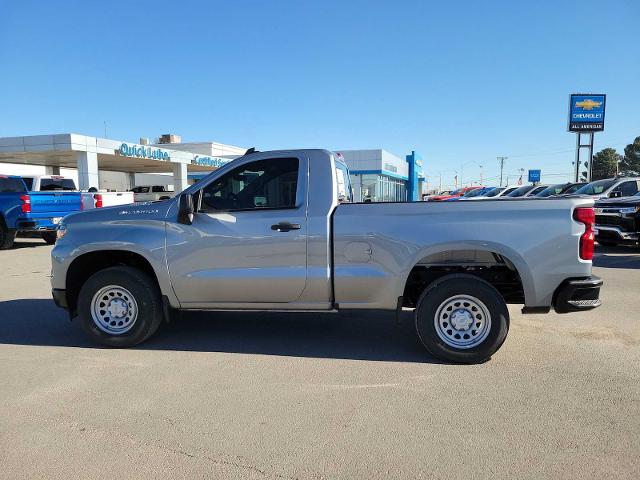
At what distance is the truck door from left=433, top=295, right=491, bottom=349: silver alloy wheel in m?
1.36

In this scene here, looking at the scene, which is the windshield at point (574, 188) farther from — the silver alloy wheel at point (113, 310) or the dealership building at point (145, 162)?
the silver alloy wheel at point (113, 310)

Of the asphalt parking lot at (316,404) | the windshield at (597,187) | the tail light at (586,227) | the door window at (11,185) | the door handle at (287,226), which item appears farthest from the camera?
the windshield at (597,187)

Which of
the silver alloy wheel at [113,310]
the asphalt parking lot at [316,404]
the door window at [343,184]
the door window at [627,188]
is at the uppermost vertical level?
the door window at [627,188]

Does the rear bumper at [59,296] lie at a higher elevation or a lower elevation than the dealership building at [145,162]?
lower

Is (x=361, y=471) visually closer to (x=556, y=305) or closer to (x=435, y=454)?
(x=435, y=454)

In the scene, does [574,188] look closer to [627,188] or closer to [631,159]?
[627,188]

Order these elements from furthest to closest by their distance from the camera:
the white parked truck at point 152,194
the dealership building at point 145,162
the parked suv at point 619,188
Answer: the white parked truck at point 152,194 < the dealership building at point 145,162 < the parked suv at point 619,188

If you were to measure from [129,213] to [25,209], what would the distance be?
33.9 feet

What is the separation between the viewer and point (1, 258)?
1225 cm

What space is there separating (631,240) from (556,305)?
345 inches

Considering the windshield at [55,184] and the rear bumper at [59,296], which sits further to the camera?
the windshield at [55,184]

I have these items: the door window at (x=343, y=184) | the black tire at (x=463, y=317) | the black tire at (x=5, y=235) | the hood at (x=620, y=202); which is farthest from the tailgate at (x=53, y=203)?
the hood at (x=620, y=202)

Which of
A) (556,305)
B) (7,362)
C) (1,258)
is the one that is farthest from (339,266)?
(1,258)

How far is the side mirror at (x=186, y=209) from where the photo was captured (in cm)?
→ 480
